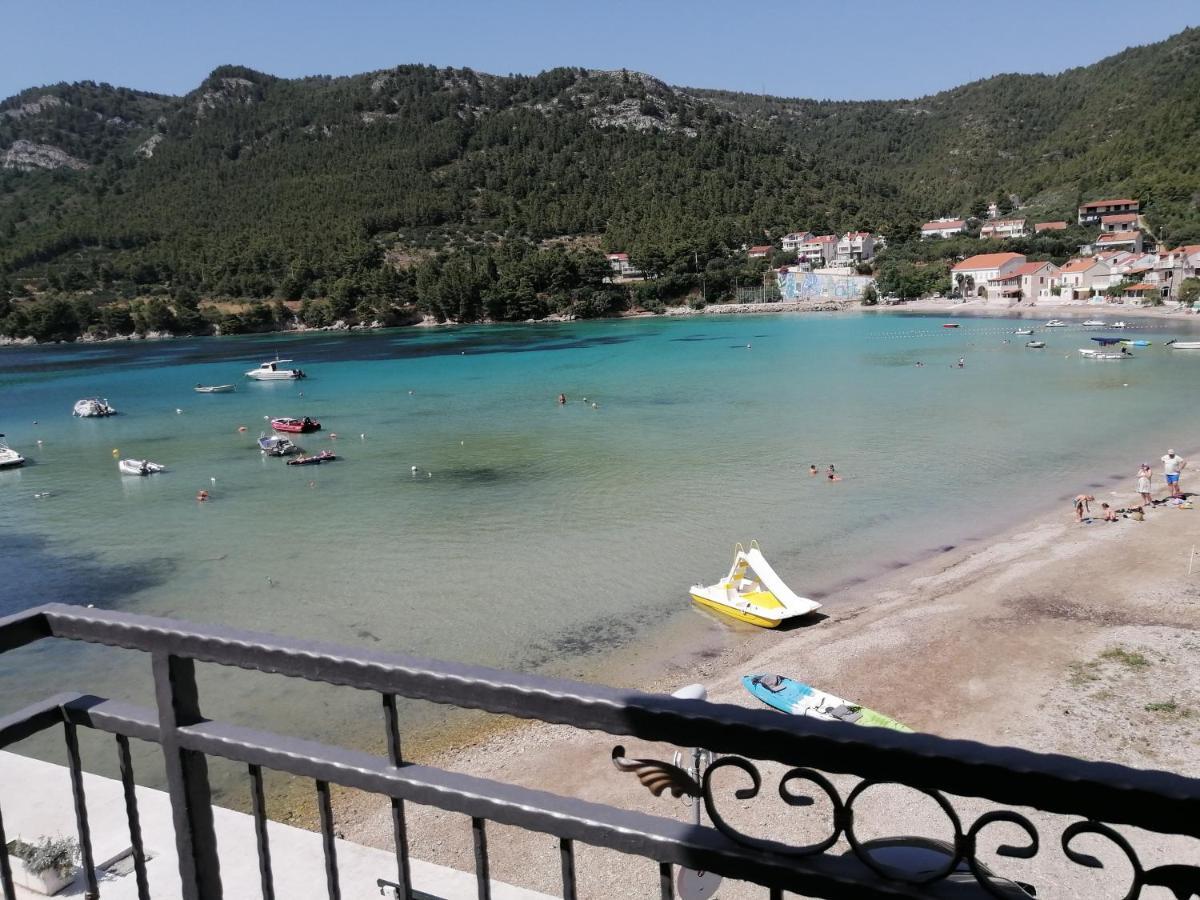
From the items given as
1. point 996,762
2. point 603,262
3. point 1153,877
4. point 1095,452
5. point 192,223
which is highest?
point 192,223

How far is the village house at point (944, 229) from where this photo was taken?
447 feet

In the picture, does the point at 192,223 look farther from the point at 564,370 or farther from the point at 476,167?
the point at 564,370

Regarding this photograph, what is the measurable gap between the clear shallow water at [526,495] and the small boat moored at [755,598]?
0.65 metres

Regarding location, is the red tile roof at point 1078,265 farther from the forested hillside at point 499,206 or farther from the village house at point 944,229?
the village house at point 944,229

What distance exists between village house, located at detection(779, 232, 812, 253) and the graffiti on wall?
13880 millimetres

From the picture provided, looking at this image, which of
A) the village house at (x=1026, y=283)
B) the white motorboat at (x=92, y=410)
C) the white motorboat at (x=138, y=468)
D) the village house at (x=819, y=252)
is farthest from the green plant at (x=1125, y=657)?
the village house at (x=819, y=252)

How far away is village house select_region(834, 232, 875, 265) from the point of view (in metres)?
129

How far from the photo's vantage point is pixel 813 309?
119 m

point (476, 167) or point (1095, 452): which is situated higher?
point (476, 167)

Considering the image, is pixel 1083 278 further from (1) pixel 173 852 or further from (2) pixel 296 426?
(1) pixel 173 852

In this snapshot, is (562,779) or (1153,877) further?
(562,779)

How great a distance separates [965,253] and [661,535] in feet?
381

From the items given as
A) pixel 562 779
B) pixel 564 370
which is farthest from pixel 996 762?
pixel 564 370

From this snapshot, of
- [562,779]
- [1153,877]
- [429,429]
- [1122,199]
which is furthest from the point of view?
[1122,199]
